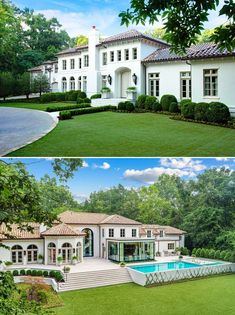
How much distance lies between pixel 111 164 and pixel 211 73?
5.66m

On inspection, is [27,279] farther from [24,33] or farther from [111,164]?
[24,33]

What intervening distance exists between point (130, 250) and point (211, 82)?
8.71m

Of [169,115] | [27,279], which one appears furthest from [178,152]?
[27,279]

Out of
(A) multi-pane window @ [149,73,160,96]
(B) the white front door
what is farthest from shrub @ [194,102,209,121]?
(B) the white front door

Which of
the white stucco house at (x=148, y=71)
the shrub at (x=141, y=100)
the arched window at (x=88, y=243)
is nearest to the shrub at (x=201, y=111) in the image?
the white stucco house at (x=148, y=71)

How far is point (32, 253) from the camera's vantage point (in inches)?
522

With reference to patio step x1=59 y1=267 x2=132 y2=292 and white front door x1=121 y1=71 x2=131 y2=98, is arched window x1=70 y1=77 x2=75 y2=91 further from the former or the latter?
patio step x1=59 y1=267 x2=132 y2=292

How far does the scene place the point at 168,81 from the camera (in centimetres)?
1174

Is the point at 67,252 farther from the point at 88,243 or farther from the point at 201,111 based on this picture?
the point at 201,111

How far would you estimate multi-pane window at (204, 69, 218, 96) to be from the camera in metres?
10.5

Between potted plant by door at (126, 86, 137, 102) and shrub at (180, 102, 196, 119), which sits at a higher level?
potted plant by door at (126, 86, 137, 102)

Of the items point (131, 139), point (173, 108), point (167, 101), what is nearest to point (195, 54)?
point (167, 101)

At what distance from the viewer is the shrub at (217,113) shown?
9.67 metres

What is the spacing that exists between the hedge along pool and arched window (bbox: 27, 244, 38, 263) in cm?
344
